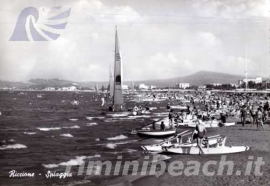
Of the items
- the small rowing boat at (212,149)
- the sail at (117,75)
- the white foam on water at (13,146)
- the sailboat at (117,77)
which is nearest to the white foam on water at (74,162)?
the small rowing boat at (212,149)

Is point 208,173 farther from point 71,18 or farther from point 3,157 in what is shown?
point 3,157

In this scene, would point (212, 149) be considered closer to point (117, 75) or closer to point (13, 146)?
point (13, 146)

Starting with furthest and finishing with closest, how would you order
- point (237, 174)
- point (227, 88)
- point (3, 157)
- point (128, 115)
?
1. point (227, 88)
2. point (128, 115)
3. point (3, 157)
4. point (237, 174)

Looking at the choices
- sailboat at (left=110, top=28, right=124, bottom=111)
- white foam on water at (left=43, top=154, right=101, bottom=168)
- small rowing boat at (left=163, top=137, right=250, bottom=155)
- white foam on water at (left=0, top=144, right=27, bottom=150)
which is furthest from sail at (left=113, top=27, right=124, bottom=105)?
small rowing boat at (left=163, top=137, right=250, bottom=155)

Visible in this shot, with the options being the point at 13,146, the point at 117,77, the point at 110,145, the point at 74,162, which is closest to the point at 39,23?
the point at 74,162

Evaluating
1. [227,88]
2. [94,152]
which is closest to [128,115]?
[94,152]

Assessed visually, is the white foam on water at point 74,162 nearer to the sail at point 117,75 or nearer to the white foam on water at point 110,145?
the white foam on water at point 110,145

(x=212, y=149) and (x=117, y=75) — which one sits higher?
(x=117, y=75)

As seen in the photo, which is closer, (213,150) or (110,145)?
(213,150)

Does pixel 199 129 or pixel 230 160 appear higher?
pixel 199 129
